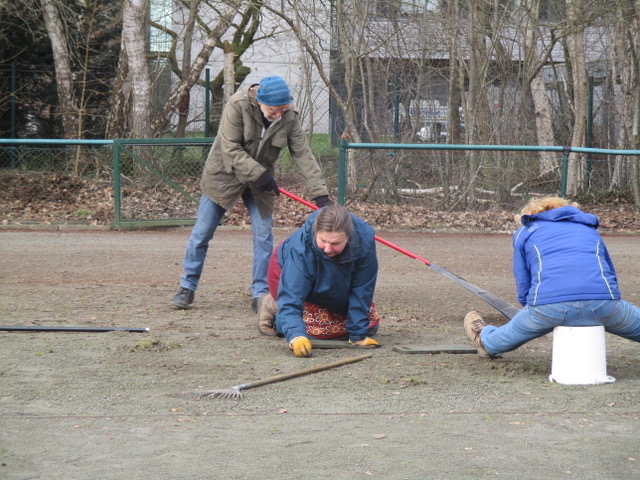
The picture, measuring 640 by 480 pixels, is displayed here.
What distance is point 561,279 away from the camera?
4789 millimetres

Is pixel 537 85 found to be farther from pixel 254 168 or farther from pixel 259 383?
pixel 259 383

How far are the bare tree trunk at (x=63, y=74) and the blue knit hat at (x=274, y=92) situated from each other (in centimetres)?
1016

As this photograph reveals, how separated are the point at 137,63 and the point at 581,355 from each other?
38.4 feet

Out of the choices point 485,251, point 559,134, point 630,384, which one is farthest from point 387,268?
point 559,134

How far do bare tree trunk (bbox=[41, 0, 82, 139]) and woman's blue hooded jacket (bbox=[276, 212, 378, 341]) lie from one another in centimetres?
1118

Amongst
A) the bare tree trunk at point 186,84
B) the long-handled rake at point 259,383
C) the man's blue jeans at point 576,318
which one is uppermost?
the bare tree trunk at point 186,84

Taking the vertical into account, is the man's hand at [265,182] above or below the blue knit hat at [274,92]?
below

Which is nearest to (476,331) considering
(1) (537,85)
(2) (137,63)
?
(2) (137,63)

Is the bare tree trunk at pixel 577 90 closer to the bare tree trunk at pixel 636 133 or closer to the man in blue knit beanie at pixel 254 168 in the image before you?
the bare tree trunk at pixel 636 133

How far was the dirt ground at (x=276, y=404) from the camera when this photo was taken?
3.64 meters

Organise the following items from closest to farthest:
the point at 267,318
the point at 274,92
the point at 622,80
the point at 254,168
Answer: the point at 267,318
the point at 274,92
the point at 254,168
the point at 622,80

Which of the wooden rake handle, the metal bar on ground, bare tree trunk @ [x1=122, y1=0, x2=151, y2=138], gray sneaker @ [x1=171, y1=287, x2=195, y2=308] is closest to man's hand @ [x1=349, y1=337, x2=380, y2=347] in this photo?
the wooden rake handle


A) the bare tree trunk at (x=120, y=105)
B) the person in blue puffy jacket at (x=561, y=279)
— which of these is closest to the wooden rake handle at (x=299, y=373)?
the person in blue puffy jacket at (x=561, y=279)

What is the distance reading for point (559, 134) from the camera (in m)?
17.1
